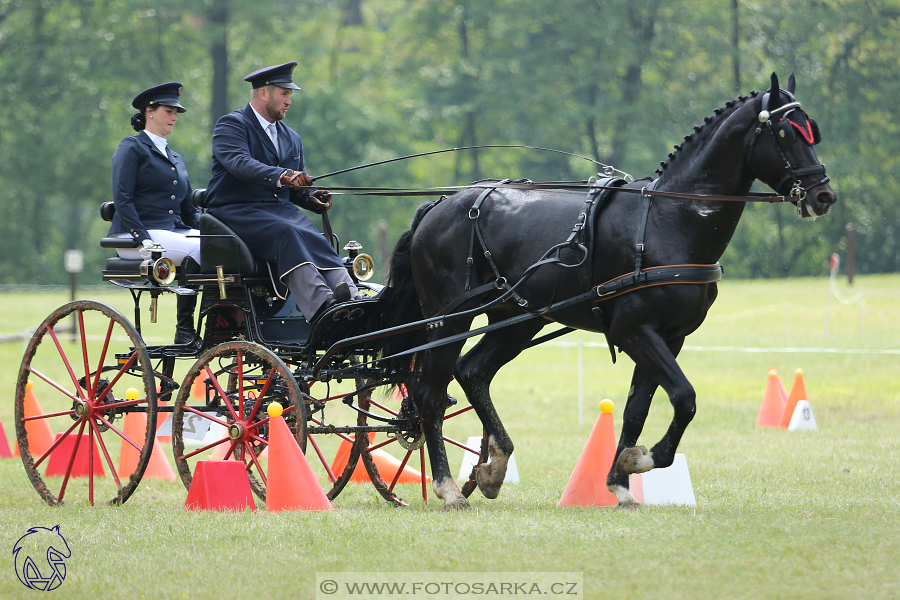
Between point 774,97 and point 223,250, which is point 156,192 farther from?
point 774,97

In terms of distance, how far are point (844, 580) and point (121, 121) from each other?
3440cm

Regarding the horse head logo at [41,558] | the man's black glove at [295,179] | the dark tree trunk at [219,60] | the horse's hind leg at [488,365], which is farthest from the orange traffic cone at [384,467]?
the dark tree trunk at [219,60]

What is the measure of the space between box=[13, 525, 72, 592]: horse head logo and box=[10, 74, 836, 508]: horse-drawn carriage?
105 centimetres

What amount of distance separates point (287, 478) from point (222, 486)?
416 millimetres

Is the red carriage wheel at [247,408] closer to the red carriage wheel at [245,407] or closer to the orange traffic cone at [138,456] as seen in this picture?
the red carriage wheel at [245,407]

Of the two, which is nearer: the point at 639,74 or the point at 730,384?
the point at 730,384

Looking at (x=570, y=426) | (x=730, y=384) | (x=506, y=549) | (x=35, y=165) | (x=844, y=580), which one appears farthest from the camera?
(x=35, y=165)

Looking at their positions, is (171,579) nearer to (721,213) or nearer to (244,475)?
(244,475)

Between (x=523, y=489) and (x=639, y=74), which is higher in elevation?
(x=639, y=74)

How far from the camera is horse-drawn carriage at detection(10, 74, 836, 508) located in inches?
222

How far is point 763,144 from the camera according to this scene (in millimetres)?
5523

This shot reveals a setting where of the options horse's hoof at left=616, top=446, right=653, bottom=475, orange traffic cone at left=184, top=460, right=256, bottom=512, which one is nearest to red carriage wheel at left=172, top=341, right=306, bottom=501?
orange traffic cone at left=184, top=460, right=256, bottom=512

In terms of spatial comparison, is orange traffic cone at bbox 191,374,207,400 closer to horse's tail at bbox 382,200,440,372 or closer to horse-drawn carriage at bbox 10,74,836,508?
horse-drawn carriage at bbox 10,74,836,508

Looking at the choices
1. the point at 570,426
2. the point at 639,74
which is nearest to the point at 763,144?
the point at 570,426
